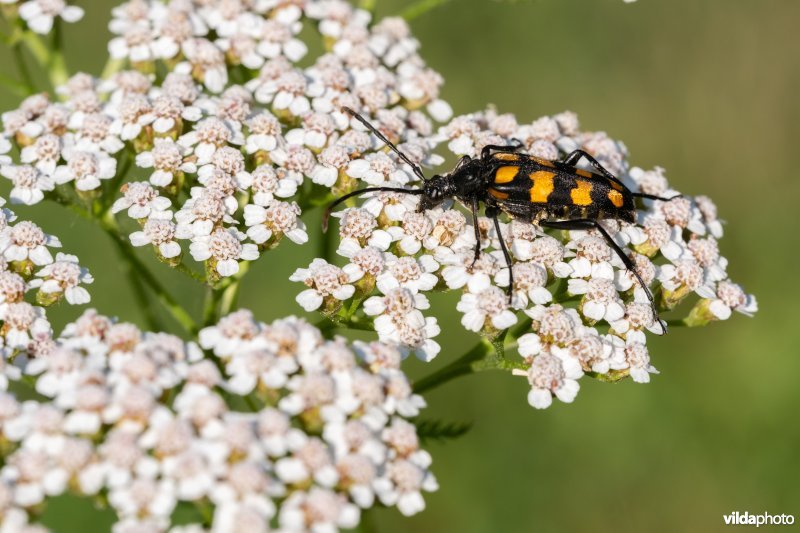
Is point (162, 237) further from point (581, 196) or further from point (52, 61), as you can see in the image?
point (581, 196)

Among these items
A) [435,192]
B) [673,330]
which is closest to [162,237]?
[435,192]

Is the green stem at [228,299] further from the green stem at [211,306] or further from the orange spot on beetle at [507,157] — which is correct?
the orange spot on beetle at [507,157]

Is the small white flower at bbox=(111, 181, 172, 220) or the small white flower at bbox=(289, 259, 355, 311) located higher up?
the small white flower at bbox=(111, 181, 172, 220)

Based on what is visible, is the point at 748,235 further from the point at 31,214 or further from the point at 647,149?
the point at 31,214

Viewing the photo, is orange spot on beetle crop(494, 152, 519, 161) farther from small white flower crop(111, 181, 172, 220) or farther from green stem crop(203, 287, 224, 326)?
small white flower crop(111, 181, 172, 220)

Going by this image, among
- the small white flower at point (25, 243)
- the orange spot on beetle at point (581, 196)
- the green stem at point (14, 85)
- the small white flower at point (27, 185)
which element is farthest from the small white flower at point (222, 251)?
the green stem at point (14, 85)

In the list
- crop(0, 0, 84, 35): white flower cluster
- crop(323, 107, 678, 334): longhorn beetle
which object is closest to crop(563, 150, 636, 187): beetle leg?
crop(323, 107, 678, 334): longhorn beetle
